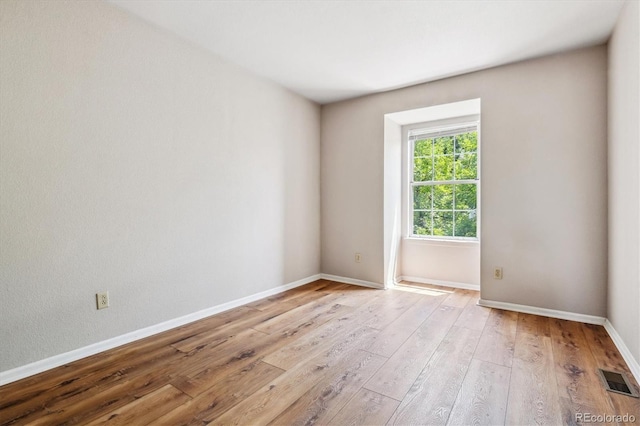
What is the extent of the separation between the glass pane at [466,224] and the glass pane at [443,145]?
83 centimetres

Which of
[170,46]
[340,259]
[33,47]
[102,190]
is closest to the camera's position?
[33,47]

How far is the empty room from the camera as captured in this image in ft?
6.01

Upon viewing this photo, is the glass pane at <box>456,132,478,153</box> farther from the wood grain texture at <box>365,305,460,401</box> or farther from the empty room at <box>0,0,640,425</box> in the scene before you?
the wood grain texture at <box>365,305,460,401</box>

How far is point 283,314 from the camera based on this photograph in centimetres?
302

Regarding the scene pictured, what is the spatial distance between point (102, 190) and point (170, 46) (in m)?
1.36

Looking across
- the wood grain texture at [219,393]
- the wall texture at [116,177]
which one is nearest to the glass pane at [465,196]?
the wall texture at [116,177]

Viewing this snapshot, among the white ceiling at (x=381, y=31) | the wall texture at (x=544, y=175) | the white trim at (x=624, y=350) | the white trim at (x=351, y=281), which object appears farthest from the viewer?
the white trim at (x=351, y=281)

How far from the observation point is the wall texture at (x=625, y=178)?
6.48 ft

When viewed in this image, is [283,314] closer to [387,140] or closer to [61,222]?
[61,222]

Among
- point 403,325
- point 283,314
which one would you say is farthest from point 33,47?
point 403,325

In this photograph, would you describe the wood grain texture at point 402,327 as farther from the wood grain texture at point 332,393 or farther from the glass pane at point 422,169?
the glass pane at point 422,169

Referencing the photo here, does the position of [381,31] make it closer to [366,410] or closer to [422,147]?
[422,147]

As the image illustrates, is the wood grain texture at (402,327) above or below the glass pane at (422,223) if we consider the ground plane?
below

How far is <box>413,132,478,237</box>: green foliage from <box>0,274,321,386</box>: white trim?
8.22ft
